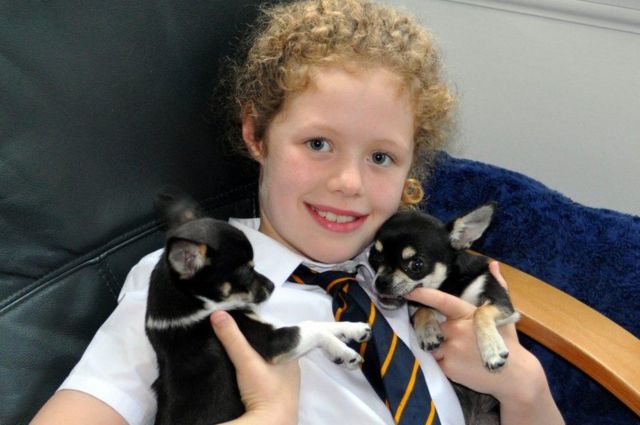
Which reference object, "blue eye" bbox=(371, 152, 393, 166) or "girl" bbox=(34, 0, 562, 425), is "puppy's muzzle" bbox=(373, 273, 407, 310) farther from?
"blue eye" bbox=(371, 152, 393, 166)

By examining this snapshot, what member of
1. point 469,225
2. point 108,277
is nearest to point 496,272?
point 469,225

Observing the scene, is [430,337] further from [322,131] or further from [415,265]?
[322,131]

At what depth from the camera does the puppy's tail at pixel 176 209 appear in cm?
140

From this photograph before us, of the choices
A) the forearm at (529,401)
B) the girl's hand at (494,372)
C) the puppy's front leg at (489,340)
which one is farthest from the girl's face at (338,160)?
the forearm at (529,401)

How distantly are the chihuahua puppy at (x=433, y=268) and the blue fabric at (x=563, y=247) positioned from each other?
0.30 m

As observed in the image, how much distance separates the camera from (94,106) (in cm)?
137

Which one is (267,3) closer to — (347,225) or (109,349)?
(347,225)

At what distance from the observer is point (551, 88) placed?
233 cm

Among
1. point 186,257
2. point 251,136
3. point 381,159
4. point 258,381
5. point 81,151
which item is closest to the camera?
point 186,257

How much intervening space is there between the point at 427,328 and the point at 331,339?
33 cm

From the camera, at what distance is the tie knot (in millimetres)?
1497

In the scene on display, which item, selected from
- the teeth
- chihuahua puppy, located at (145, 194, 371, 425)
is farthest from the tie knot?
chihuahua puppy, located at (145, 194, 371, 425)

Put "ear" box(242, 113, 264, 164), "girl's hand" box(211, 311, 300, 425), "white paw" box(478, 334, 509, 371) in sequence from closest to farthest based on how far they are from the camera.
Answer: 1. "girl's hand" box(211, 311, 300, 425)
2. "white paw" box(478, 334, 509, 371)
3. "ear" box(242, 113, 264, 164)

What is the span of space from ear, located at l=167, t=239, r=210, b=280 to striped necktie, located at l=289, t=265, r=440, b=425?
1.28 ft
